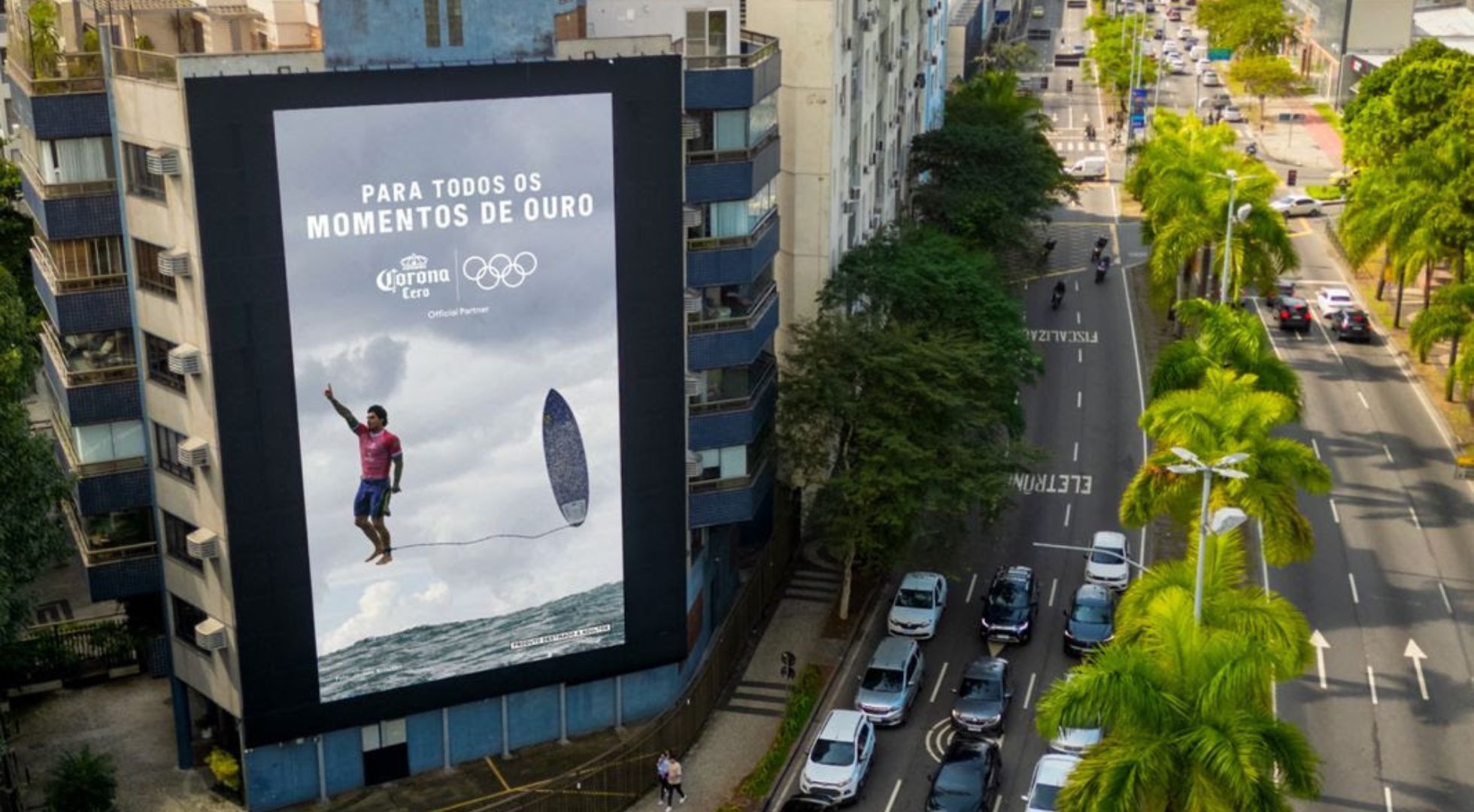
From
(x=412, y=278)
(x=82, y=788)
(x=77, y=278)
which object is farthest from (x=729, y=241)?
(x=82, y=788)

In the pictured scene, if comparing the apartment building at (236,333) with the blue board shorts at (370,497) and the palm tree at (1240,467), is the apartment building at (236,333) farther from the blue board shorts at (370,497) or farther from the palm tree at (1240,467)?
the palm tree at (1240,467)

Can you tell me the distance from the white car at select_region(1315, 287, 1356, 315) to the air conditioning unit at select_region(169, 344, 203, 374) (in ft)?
246

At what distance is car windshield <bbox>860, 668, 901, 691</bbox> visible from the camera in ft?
223

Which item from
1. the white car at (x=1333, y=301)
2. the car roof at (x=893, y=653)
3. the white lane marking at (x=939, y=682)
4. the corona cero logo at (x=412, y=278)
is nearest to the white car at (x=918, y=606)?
the white lane marking at (x=939, y=682)

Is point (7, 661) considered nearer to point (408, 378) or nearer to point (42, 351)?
point (42, 351)

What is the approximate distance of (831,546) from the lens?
7406 centimetres

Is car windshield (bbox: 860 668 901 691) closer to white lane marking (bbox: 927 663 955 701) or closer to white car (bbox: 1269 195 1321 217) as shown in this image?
white lane marking (bbox: 927 663 955 701)

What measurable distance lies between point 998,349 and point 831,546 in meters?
11.7

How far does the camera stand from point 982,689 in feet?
222

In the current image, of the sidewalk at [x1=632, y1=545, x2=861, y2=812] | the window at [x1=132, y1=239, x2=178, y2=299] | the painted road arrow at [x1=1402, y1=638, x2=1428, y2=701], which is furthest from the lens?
the painted road arrow at [x1=1402, y1=638, x2=1428, y2=701]

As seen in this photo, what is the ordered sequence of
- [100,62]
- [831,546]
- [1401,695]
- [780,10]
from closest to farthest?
1. [100,62]
2. [1401,695]
3. [831,546]
4. [780,10]

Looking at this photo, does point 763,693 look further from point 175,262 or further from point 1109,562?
point 175,262

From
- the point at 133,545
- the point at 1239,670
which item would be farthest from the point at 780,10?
the point at 1239,670

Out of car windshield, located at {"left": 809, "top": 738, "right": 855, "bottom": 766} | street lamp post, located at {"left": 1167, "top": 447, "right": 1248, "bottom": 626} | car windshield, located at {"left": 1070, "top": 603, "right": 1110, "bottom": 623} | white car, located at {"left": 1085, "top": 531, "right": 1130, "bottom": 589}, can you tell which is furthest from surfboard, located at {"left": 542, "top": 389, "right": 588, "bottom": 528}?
white car, located at {"left": 1085, "top": 531, "right": 1130, "bottom": 589}
